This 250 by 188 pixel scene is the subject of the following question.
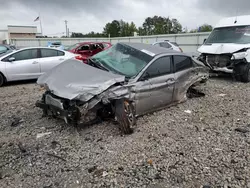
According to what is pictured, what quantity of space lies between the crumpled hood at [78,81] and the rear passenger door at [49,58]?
156 inches

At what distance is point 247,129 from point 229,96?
2.47 m

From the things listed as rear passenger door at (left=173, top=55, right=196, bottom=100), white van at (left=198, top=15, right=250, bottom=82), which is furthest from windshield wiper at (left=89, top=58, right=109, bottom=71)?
white van at (left=198, top=15, right=250, bottom=82)

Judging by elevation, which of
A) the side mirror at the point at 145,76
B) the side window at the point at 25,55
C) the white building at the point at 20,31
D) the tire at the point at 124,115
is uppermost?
the white building at the point at 20,31

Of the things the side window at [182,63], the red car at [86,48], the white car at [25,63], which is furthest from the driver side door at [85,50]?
the side window at [182,63]

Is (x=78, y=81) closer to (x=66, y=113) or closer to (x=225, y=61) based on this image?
(x=66, y=113)

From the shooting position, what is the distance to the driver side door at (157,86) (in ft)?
14.1

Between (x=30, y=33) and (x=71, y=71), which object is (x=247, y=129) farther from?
(x=30, y=33)

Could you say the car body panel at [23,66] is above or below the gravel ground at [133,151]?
above

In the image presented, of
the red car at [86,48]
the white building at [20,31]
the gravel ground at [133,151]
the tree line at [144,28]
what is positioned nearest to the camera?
the gravel ground at [133,151]

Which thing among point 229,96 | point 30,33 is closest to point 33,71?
point 229,96

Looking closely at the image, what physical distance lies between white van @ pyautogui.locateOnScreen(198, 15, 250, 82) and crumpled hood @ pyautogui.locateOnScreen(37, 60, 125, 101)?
540 centimetres

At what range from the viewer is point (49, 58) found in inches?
325

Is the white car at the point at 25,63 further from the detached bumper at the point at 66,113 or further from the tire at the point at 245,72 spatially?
the tire at the point at 245,72

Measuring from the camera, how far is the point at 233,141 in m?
3.65
